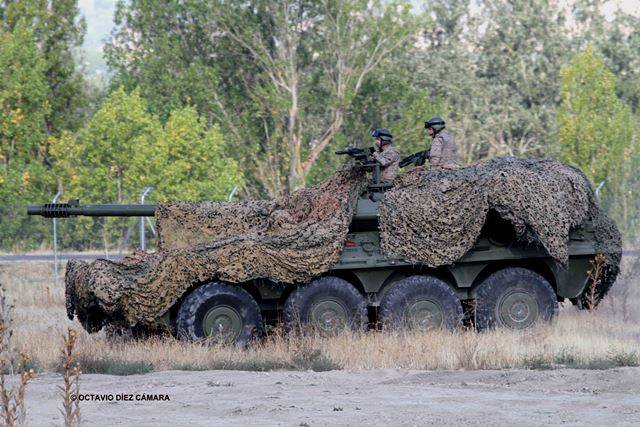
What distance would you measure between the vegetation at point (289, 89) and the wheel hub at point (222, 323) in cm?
2160

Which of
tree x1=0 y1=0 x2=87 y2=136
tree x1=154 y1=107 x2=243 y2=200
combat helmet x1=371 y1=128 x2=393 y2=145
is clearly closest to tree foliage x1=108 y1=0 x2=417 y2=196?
tree x1=0 y1=0 x2=87 y2=136

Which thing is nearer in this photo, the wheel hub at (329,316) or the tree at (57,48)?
the wheel hub at (329,316)

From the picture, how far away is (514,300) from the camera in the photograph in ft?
52.0

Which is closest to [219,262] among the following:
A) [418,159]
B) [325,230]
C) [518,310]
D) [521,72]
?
[325,230]

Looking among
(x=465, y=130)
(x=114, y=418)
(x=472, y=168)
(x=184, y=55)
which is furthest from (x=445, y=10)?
(x=114, y=418)

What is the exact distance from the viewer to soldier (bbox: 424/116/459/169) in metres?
16.3

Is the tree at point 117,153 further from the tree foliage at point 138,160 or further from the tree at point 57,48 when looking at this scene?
the tree at point 57,48

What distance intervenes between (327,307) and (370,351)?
4.98ft

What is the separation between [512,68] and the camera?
56156 millimetres

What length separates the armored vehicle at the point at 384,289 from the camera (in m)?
14.8

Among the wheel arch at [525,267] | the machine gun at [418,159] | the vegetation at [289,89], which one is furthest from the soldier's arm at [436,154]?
the vegetation at [289,89]

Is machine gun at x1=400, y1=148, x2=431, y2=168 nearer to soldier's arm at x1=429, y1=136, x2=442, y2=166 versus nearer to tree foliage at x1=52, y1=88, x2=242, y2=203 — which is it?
soldier's arm at x1=429, y1=136, x2=442, y2=166

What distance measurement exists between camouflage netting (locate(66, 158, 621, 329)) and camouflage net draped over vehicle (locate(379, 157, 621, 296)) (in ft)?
0.04

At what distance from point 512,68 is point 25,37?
77.4 feet
